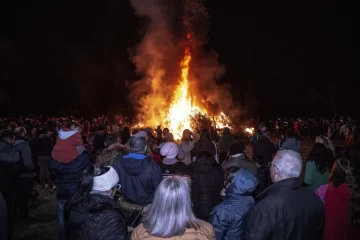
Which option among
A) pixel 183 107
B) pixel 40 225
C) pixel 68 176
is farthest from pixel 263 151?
→ pixel 183 107

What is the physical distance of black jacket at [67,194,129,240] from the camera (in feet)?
8.73

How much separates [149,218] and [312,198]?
60.5 inches

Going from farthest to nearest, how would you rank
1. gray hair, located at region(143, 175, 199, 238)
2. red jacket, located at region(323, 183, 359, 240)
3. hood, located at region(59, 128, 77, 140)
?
1. hood, located at region(59, 128, 77, 140)
2. red jacket, located at region(323, 183, 359, 240)
3. gray hair, located at region(143, 175, 199, 238)

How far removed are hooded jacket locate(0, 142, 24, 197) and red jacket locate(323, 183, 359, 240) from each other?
14.9 ft

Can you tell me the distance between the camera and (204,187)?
5.09 meters

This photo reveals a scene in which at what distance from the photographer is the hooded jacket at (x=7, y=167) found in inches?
206

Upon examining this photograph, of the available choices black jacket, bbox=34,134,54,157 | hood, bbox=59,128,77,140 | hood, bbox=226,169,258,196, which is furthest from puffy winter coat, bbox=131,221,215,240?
black jacket, bbox=34,134,54,157

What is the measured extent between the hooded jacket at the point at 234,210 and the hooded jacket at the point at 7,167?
348 cm

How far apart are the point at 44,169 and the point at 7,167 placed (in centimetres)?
445

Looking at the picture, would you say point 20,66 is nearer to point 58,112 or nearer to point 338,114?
point 58,112

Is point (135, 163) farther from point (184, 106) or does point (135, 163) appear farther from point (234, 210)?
point (184, 106)

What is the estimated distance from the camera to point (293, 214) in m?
2.98

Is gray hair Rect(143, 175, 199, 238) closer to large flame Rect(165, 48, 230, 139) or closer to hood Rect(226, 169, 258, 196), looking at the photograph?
hood Rect(226, 169, 258, 196)

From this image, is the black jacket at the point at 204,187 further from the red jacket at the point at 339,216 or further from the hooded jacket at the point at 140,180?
the red jacket at the point at 339,216
